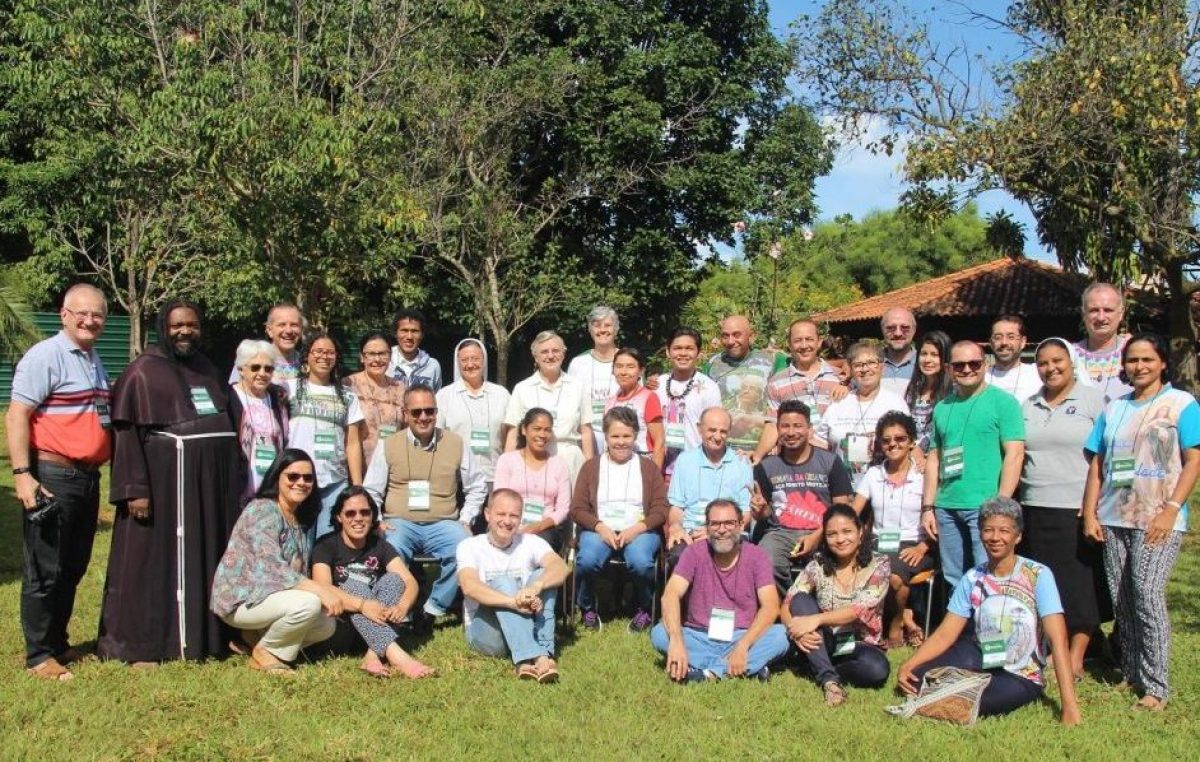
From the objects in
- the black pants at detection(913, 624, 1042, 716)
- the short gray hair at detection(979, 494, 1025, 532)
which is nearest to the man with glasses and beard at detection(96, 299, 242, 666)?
the black pants at detection(913, 624, 1042, 716)

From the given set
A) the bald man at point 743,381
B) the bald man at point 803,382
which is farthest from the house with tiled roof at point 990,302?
the bald man at point 803,382

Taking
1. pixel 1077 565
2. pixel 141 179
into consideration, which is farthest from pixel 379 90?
pixel 1077 565

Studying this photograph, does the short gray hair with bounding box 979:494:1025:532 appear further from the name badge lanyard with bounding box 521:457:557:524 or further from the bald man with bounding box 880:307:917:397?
the name badge lanyard with bounding box 521:457:557:524

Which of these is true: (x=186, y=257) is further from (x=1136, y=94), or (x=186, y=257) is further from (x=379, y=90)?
(x=1136, y=94)

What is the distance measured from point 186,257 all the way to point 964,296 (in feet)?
56.3

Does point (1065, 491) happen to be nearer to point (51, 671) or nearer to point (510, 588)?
→ point (510, 588)

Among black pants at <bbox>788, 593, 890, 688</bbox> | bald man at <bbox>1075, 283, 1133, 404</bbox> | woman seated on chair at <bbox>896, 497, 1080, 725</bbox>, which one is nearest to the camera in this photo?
woman seated on chair at <bbox>896, 497, 1080, 725</bbox>

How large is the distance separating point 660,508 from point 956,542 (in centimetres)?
166

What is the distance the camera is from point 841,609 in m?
5.10

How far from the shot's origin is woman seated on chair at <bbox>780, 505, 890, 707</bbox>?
502cm

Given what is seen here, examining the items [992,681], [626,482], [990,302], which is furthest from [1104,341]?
[990,302]

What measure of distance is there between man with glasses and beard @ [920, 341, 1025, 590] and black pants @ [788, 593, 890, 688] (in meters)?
0.69

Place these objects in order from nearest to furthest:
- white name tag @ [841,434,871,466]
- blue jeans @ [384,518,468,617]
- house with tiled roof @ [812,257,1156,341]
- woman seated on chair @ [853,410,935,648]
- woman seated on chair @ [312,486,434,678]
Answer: woman seated on chair @ [312,486,434,678] < woman seated on chair @ [853,410,935,648] < white name tag @ [841,434,871,466] < blue jeans @ [384,518,468,617] < house with tiled roof @ [812,257,1156,341]

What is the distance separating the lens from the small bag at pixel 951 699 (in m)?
4.52
